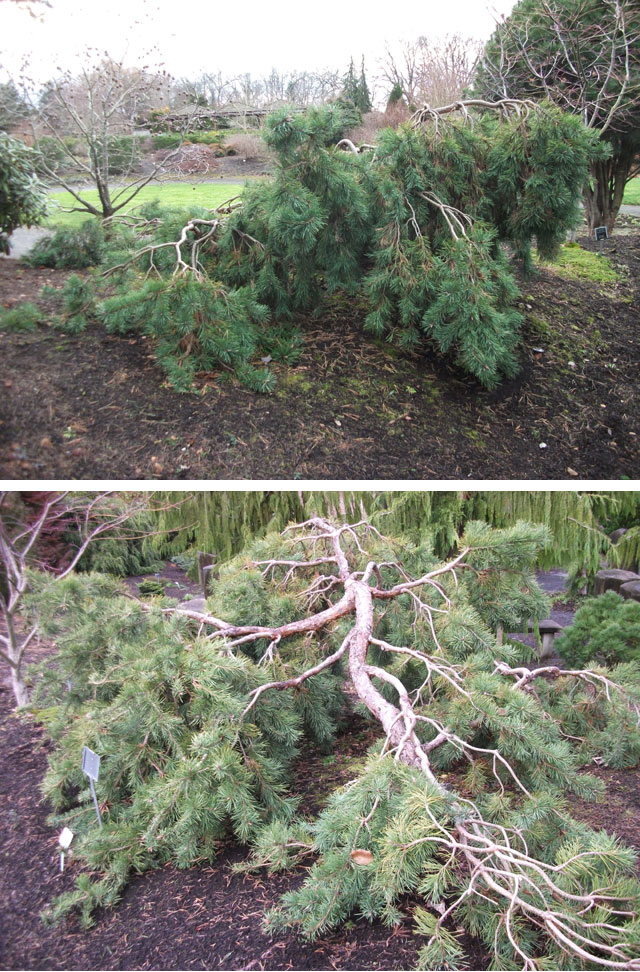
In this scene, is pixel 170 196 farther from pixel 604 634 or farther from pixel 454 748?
pixel 604 634

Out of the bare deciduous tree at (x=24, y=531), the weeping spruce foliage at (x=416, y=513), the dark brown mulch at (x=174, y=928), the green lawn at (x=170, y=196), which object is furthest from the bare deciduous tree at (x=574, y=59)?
the dark brown mulch at (x=174, y=928)

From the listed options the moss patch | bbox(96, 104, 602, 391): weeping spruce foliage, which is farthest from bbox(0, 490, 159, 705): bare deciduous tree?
the moss patch

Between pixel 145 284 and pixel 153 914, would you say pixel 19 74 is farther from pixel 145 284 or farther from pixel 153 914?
pixel 153 914

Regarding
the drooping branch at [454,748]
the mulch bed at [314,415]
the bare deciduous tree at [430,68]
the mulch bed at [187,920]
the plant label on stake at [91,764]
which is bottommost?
the mulch bed at [187,920]

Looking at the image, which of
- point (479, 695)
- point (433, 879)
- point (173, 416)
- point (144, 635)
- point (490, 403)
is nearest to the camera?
point (433, 879)

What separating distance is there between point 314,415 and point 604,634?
1.98 metres

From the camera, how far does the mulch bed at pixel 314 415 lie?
261 centimetres

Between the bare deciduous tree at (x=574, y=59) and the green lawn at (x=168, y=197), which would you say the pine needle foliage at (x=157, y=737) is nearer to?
the green lawn at (x=168, y=197)

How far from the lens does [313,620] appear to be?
259cm

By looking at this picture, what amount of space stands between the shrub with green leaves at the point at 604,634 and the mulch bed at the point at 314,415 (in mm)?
973

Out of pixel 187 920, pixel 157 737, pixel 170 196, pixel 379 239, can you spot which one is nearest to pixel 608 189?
pixel 379 239

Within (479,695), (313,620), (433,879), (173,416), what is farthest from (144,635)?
(433,879)

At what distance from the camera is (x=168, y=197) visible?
352cm

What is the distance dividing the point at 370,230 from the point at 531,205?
0.74 m
